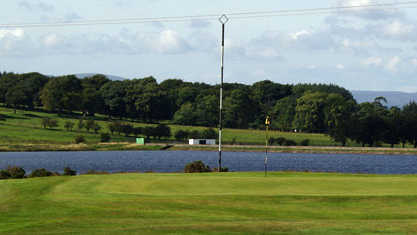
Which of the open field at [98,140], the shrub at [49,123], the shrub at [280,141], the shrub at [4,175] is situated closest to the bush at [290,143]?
the shrub at [280,141]

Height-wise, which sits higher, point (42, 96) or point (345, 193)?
point (42, 96)

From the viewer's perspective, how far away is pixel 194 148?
154 meters

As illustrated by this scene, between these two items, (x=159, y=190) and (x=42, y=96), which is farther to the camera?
(x=42, y=96)

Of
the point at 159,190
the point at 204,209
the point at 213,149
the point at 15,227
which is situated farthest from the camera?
the point at 213,149

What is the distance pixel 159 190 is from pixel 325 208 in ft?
28.0

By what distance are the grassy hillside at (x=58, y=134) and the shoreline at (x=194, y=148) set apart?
634cm

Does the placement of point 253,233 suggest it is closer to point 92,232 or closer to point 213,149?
point 92,232

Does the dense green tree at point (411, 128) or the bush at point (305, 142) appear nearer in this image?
the dense green tree at point (411, 128)

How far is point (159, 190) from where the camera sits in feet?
107

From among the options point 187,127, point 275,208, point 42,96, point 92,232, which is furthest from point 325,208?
point 42,96

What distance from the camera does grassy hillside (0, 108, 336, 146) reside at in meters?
155

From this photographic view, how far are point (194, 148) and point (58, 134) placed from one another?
109 feet

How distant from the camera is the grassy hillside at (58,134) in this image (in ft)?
510

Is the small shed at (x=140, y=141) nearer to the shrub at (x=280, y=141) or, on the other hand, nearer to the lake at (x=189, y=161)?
the lake at (x=189, y=161)
